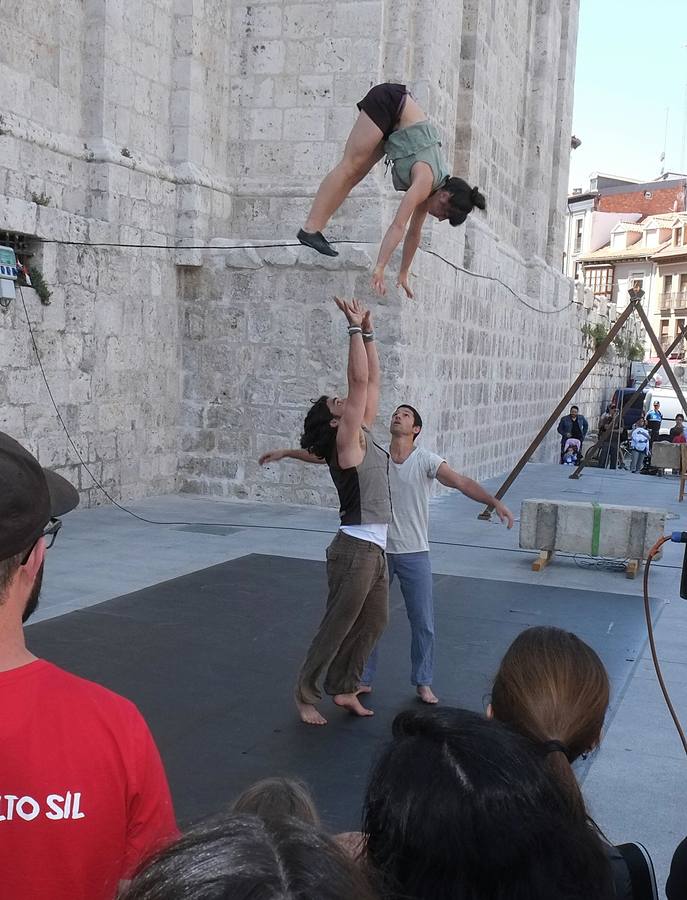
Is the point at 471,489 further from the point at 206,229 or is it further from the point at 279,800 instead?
the point at 206,229

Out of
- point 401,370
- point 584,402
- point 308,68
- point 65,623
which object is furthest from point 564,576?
point 584,402

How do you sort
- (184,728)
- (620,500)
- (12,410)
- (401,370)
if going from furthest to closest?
(620,500) → (401,370) → (12,410) → (184,728)

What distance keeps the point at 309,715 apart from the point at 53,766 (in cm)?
335

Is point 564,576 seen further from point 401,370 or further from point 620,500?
point 620,500

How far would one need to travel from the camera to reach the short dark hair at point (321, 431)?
181 inches

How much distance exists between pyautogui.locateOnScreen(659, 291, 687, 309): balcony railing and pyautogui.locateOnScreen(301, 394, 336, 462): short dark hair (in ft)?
166

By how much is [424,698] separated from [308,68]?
345 inches

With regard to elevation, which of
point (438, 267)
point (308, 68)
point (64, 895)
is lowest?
point (64, 895)

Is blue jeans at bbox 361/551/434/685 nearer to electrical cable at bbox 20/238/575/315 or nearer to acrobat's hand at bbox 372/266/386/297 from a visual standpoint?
acrobat's hand at bbox 372/266/386/297

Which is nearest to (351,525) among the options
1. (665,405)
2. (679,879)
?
(679,879)

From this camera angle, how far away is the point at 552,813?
51.9 inches

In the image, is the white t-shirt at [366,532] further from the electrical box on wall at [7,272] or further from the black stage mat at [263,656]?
the electrical box on wall at [7,272]

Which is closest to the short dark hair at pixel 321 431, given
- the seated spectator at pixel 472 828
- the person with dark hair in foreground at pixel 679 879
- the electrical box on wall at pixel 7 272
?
the person with dark hair in foreground at pixel 679 879

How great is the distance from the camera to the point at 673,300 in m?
52.0
